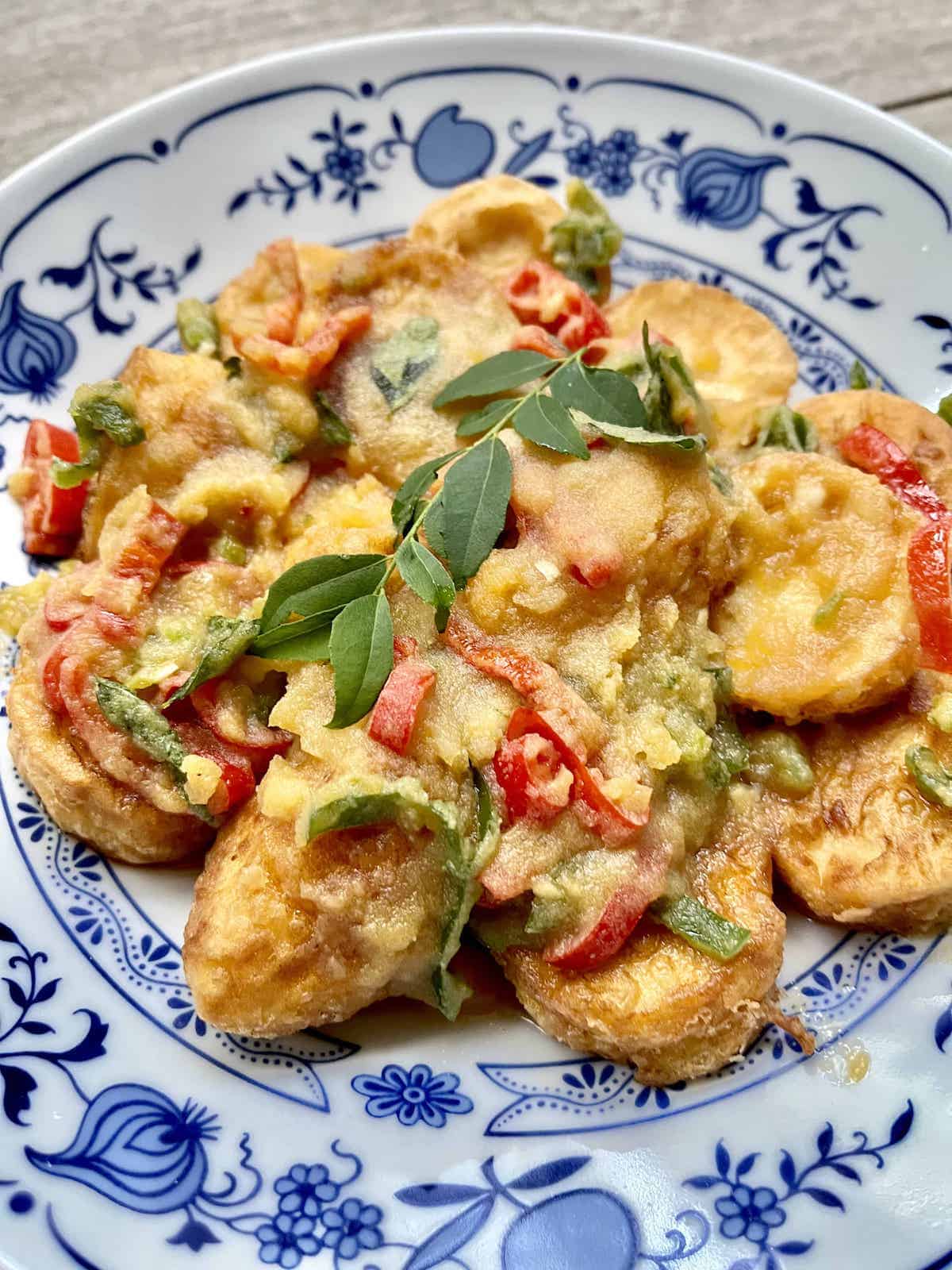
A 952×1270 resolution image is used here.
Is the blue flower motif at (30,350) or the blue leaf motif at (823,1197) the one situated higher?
the blue flower motif at (30,350)

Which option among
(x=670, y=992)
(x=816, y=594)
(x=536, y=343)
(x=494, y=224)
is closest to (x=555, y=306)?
(x=536, y=343)

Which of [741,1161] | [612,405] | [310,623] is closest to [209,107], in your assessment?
[612,405]

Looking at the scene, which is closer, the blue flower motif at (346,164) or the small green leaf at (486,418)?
the small green leaf at (486,418)

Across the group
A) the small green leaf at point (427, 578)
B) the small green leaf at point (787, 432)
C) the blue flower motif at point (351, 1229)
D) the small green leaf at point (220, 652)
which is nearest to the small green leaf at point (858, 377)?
the small green leaf at point (787, 432)

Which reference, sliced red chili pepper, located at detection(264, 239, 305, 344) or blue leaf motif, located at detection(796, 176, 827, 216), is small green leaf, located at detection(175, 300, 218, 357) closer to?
sliced red chili pepper, located at detection(264, 239, 305, 344)

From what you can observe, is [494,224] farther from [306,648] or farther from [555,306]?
[306,648]

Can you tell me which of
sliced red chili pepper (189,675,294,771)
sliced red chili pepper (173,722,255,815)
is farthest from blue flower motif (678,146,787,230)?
sliced red chili pepper (173,722,255,815)

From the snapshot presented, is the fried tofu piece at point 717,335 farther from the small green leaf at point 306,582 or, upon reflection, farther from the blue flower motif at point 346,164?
the small green leaf at point 306,582
